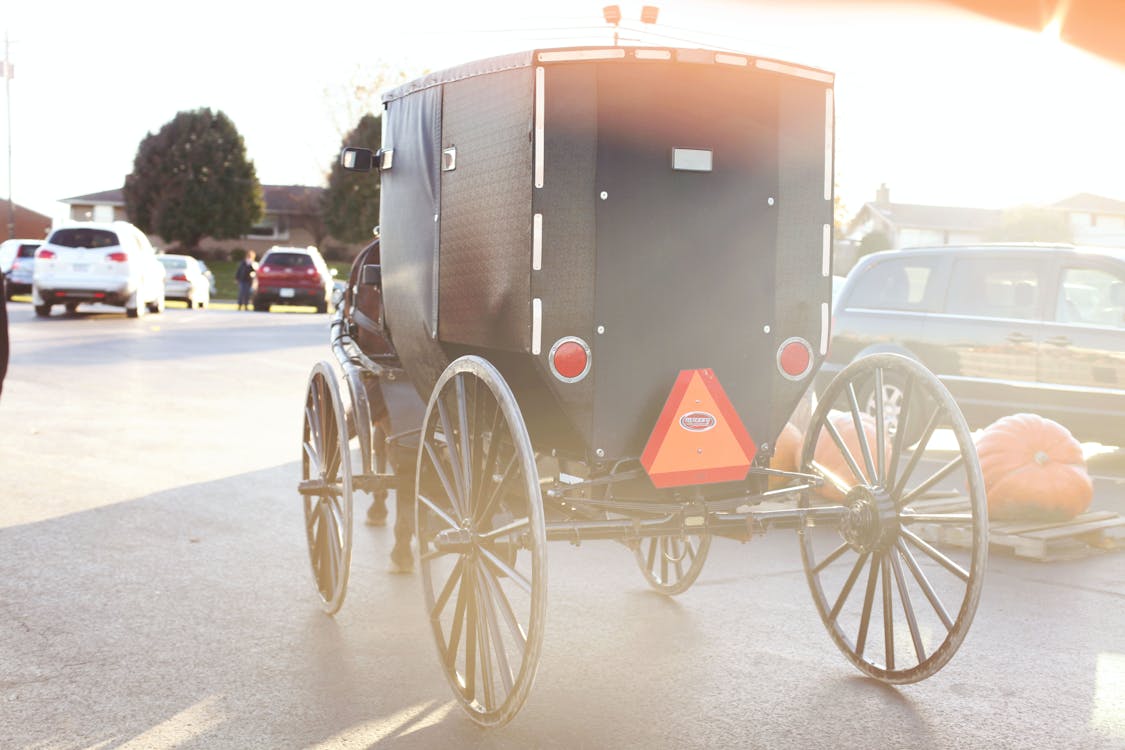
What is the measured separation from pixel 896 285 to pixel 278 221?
84.8m

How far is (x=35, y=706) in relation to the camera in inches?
187

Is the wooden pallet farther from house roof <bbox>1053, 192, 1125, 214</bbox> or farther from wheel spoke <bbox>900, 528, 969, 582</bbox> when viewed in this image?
house roof <bbox>1053, 192, 1125, 214</bbox>

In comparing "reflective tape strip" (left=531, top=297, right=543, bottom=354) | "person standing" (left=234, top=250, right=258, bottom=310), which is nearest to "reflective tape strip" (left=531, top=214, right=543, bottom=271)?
"reflective tape strip" (left=531, top=297, right=543, bottom=354)

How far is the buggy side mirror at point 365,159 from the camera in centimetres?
638

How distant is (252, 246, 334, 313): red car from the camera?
37.0 metres

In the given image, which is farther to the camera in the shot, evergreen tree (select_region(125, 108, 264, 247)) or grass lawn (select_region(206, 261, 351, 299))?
evergreen tree (select_region(125, 108, 264, 247))

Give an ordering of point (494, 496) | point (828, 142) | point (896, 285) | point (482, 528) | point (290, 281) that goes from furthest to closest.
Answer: point (290, 281), point (896, 285), point (828, 142), point (482, 528), point (494, 496)

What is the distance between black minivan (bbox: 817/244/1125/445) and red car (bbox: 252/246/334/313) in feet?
85.8

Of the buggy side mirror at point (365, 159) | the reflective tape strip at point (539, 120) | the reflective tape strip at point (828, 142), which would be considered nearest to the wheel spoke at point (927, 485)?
the reflective tape strip at point (828, 142)

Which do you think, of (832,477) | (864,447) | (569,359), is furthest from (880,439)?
(569,359)

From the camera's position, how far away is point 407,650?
555 centimetres

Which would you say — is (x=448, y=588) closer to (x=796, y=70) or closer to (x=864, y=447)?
(x=864, y=447)

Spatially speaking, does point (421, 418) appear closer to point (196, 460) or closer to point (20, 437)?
point (196, 460)

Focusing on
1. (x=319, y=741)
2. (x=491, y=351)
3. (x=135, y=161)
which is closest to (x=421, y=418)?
(x=491, y=351)
